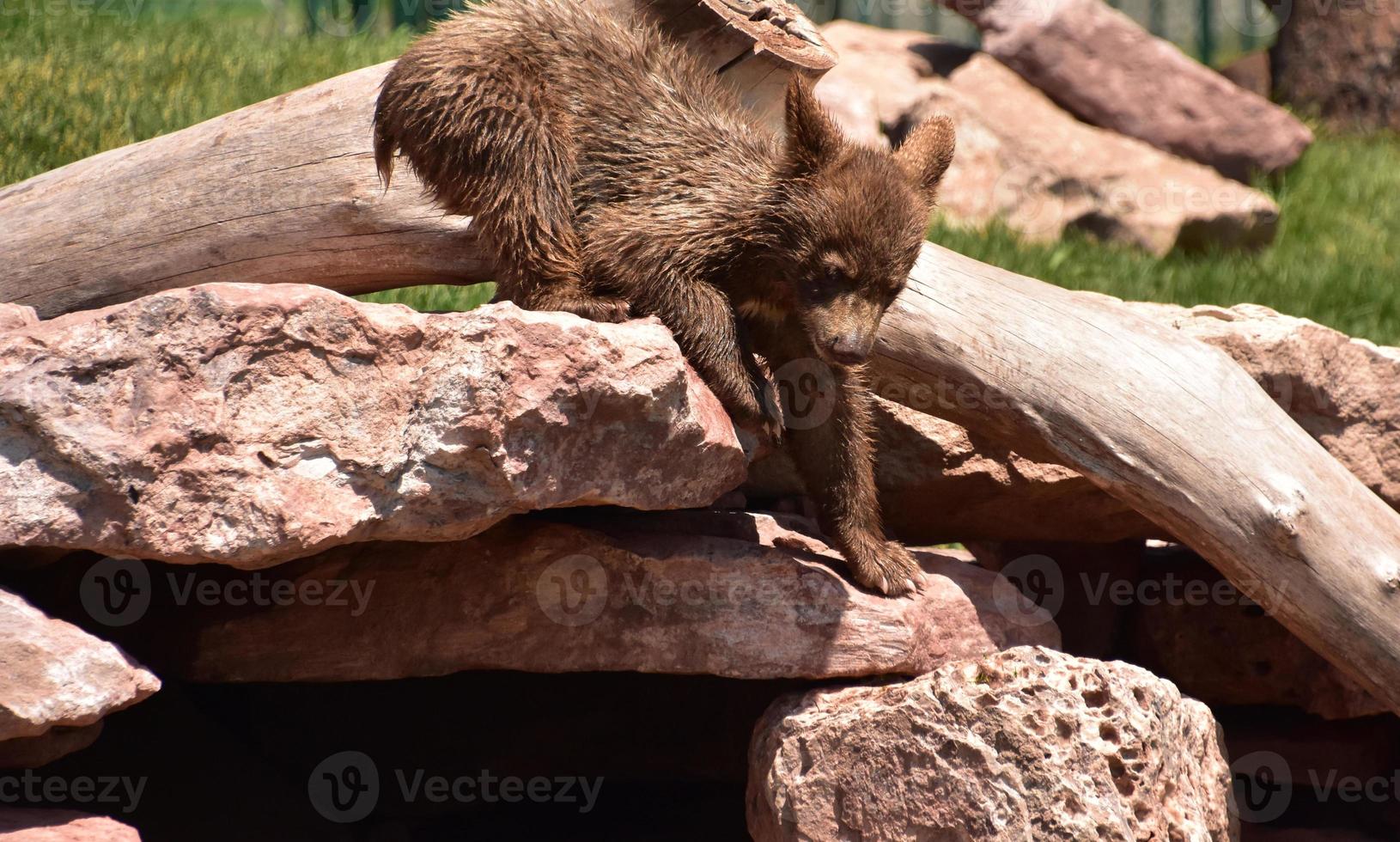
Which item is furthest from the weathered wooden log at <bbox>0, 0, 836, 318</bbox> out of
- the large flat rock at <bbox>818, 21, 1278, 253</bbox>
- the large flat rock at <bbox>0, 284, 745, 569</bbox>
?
the large flat rock at <bbox>818, 21, 1278, 253</bbox>

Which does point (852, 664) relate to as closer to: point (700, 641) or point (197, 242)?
point (700, 641)

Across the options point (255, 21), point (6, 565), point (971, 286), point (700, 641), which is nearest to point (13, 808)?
point (6, 565)

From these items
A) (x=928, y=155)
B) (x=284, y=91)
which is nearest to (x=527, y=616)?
(x=928, y=155)

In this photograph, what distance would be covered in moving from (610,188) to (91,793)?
260 cm

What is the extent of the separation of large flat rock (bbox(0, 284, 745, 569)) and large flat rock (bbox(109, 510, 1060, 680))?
1.79 feet

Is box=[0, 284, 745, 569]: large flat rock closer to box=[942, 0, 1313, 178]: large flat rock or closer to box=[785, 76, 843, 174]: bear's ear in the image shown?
box=[785, 76, 843, 174]: bear's ear

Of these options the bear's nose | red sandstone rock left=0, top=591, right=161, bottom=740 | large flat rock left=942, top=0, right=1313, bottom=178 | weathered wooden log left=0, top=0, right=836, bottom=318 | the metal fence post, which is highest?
the bear's nose

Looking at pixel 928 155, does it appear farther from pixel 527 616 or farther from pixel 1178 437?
pixel 527 616

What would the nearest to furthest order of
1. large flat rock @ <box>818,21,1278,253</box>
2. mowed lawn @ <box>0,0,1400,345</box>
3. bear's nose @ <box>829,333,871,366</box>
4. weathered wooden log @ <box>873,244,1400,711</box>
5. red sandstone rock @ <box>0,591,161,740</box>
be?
red sandstone rock @ <box>0,591,161,740</box> < bear's nose @ <box>829,333,871,366</box> < weathered wooden log @ <box>873,244,1400,711</box> < mowed lawn @ <box>0,0,1400,345</box> < large flat rock @ <box>818,21,1278,253</box>

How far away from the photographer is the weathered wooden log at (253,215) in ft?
15.9

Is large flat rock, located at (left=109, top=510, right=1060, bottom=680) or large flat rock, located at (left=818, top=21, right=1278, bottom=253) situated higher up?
large flat rock, located at (left=109, top=510, right=1060, bottom=680)

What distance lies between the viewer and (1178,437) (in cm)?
447

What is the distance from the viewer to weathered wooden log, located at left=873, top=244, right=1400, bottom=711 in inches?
174

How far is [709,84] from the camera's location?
15.7ft
